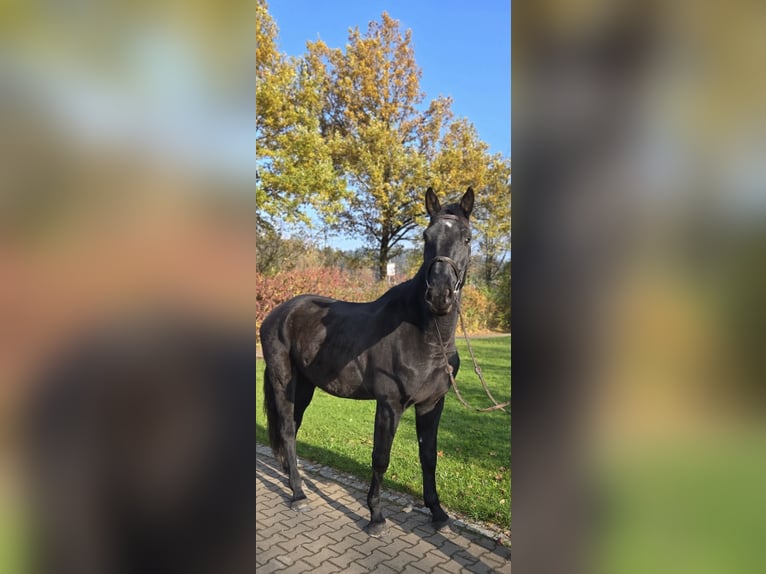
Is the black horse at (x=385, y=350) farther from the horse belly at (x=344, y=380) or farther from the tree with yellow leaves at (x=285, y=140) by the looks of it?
the tree with yellow leaves at (x=285, y=140)

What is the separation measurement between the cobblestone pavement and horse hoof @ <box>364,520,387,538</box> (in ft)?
0.11

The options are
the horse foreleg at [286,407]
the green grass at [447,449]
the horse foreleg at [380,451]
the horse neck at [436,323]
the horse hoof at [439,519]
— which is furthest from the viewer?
the horse foreleg at [286,407]

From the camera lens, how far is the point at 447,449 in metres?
5.50

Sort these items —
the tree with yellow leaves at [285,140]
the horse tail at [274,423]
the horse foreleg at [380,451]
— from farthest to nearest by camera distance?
1. the tree with yellow leaves at [285,140]
2. the horse tail at [274,423]
3. the horse foreleg at [380,451]

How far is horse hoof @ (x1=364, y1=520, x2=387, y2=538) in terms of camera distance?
11.5 feet

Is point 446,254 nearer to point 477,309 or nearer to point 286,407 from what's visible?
point 286,407

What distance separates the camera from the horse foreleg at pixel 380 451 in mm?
3459

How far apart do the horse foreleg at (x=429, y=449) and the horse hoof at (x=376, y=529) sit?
39 cm

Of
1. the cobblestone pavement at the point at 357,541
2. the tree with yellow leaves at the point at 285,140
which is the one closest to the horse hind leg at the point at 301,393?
the cobblestone pavement at the point at 357,541

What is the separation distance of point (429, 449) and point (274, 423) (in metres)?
1.70
